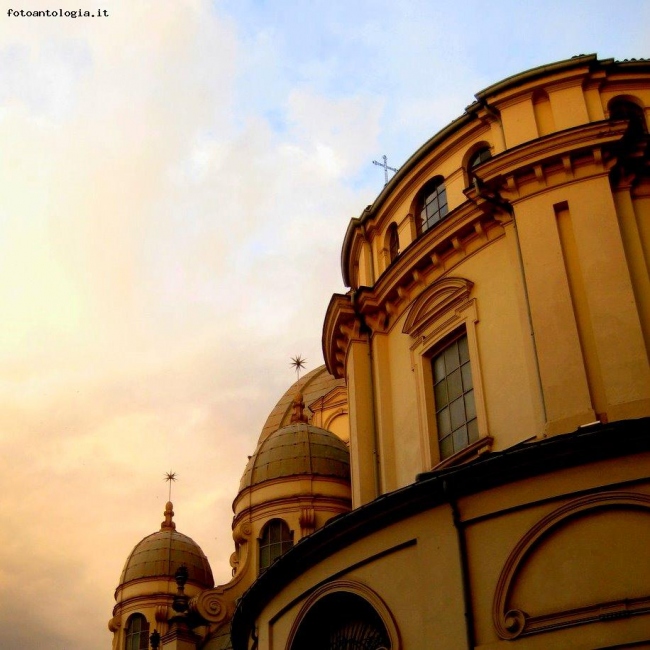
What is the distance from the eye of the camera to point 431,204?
2106cm

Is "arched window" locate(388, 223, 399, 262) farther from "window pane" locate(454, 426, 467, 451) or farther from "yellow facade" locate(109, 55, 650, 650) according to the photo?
"window pane" locate(454, 426, 467, 451)

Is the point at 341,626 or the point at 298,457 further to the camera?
the point at 298,457

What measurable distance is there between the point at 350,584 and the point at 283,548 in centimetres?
1753

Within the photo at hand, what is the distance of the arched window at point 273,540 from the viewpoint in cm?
3278

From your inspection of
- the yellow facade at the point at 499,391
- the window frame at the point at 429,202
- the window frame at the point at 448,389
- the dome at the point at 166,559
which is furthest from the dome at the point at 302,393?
the window frame at the point at 448,389

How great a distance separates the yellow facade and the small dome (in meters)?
10.9

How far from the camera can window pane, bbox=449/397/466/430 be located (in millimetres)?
18312

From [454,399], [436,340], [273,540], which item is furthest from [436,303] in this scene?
[273,540]

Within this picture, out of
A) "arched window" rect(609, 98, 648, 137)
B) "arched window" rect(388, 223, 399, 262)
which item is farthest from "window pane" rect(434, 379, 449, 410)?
"arched window" rect(609, 98, 648, 137)

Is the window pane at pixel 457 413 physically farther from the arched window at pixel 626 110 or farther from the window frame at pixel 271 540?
the window frame at pixel 271 540

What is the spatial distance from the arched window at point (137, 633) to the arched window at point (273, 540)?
747cm

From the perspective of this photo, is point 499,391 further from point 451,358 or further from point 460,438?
point 451,358

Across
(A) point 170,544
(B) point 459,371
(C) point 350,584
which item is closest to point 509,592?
(C) point 350,584

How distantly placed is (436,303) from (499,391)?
2.75 m
